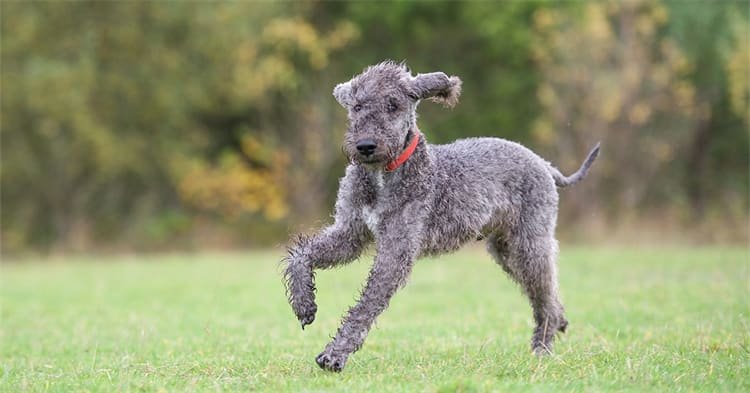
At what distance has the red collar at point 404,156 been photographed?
6.80 metres

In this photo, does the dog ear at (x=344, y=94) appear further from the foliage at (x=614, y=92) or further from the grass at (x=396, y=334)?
the foliage at (x=614, y=92)

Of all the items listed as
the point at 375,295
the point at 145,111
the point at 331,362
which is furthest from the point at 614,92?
the point at 331,362

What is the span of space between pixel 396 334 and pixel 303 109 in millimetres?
19911

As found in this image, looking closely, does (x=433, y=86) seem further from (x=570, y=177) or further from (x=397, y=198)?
(x=570, y=177)

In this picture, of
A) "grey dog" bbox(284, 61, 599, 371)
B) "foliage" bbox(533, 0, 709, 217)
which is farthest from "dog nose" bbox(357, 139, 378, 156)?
"foliage" bbox(533, 0, 709, 217)

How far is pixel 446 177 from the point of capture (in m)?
7.15

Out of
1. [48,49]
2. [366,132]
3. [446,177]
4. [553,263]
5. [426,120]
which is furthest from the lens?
[426,120]

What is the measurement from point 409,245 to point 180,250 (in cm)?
2237

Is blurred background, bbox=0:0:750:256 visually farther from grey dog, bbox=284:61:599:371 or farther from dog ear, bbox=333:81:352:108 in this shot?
dog ear, bbox=333:81:352:108

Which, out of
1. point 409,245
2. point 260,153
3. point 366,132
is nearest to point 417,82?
point 366,132

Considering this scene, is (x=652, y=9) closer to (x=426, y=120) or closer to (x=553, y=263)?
(x=426, y=120)

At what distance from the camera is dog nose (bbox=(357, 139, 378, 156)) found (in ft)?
21.3

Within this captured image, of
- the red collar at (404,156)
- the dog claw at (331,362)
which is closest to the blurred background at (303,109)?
the red collar at (404,156)

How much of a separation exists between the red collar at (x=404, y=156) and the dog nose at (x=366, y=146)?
10.7 inches
